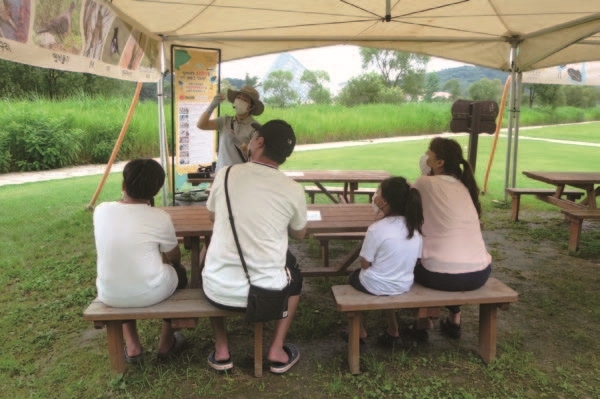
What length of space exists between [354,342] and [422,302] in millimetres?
452

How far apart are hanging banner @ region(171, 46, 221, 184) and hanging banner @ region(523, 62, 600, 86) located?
17.1 ft

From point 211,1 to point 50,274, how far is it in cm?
299

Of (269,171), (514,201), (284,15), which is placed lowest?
(514,201)

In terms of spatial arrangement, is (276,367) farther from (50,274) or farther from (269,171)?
(50,274)

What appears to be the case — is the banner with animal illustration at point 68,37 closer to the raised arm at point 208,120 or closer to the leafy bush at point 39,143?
the raised arm at point 208,120

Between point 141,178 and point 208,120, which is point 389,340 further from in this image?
point 208,120

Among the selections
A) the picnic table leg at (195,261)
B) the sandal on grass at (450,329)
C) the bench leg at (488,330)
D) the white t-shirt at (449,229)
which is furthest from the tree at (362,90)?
the bench leg at (488,330)

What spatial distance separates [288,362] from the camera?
2689 millimetres

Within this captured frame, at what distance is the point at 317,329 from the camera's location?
127 inches

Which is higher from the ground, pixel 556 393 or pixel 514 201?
pixel 514 201

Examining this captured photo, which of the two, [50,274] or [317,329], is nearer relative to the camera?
[317,329]

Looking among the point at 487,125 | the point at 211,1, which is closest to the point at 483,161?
the point at 487,125

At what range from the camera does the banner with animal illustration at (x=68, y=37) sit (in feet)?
6.81

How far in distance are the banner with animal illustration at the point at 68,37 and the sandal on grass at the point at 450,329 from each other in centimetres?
287
